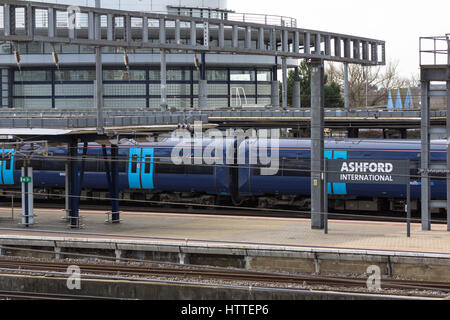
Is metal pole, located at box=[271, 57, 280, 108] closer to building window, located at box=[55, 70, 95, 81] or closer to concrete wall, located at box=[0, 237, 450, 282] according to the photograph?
building window, located at box=[55, 70, 95, 81]

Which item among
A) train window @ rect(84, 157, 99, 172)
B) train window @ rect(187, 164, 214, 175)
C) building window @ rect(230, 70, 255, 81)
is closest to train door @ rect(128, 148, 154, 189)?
train window @ rect(84, 157, 99, 172)

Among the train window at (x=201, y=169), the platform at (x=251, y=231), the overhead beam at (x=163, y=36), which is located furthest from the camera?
the train window at (x=201, y=169)

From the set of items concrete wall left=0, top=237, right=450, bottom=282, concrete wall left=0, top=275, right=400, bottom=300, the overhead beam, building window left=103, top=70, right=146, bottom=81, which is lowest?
concrete wall left=0, top=275, right=400, bottom=300

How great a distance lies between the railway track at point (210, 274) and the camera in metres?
17.0

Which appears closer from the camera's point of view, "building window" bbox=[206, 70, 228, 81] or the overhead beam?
the overhead beam

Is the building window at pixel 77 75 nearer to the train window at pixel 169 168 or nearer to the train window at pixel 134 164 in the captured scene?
the train window at pixel 134 164

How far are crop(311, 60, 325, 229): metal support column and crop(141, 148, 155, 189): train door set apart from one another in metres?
8.66

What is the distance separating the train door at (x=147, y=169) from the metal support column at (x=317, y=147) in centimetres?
866

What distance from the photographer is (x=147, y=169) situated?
30.1 metres

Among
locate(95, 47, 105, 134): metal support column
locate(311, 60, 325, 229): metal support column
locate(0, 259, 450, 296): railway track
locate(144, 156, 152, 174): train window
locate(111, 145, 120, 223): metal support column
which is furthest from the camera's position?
locate(144, 156, 152, 174): train window

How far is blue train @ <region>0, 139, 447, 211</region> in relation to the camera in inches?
1076

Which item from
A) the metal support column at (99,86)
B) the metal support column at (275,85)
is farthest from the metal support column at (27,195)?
the metal support column at (275,85)

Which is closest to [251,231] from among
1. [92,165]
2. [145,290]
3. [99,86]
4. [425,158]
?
[425,158]

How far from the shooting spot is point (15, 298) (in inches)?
691
